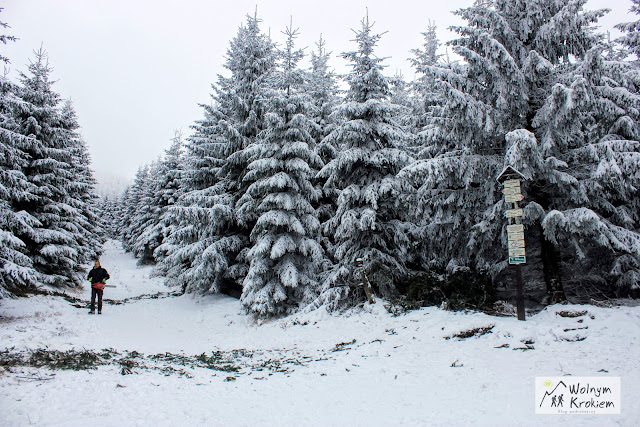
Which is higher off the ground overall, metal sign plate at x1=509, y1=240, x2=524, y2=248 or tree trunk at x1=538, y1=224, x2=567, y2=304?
metal sign plate at x1=509, y1=240, x2=524, y2=248

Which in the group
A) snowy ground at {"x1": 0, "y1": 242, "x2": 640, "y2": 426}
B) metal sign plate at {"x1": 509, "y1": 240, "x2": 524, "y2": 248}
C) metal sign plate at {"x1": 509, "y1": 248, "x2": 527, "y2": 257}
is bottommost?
snowy ground at {"x1": 0, "y1": 242, "x2": 640, "y2": 426}

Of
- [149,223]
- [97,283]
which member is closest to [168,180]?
[149,223]

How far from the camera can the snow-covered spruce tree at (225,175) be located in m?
17.0

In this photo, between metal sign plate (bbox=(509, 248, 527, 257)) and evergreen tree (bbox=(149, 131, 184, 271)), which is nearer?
metal sign plate (bbox=(509, 248, 527, 257))

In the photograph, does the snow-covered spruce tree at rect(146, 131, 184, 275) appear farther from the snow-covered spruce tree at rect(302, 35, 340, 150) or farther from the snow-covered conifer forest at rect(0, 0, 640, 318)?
the snow-covered spruce tree at rect(302, 35, 340, 150)

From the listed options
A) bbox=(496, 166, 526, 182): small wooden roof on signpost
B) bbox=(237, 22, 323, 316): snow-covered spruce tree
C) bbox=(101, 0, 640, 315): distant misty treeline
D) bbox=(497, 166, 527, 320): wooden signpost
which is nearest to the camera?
bbox=(496, 166, 526, 182): small wooden roof on signpost

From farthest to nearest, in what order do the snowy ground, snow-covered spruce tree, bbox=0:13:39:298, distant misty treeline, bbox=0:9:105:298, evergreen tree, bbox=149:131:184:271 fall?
evergreen tree, bbox=149:131:184:271
distant misty treeline, bbox=0:9:105:298
snow-covered spruce tree, bbox=0:13:39:298
the snowy ground

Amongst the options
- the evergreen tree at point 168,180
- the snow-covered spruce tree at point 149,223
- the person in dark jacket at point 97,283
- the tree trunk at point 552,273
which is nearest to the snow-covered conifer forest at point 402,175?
the tree trunk at point 552,273

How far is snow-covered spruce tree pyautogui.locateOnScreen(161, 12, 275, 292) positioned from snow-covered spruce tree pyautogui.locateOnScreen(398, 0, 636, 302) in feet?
32.1

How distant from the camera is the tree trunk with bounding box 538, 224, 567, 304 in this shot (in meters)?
9.47

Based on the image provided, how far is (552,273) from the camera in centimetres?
966

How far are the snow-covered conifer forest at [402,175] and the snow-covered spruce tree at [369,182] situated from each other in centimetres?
7

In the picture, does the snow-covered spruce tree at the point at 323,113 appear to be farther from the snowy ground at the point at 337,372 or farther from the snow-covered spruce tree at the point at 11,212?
the snow-covered spruce tree at the point at 11,212

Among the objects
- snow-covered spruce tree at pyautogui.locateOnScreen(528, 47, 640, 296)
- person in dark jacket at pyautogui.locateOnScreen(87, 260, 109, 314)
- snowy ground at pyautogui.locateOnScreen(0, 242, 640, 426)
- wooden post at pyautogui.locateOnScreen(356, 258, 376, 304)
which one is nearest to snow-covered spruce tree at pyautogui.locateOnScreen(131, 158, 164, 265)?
person in dark jacket at pyautogui.locateOnScreen(87, 260, 109, 314)
